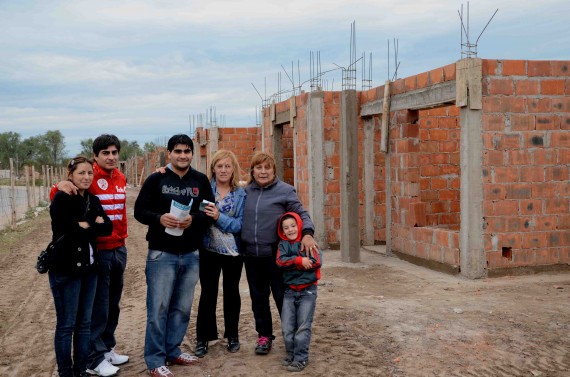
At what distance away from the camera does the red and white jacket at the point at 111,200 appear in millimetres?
4242

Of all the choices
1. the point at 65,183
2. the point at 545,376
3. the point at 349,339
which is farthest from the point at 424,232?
the point at 65,183

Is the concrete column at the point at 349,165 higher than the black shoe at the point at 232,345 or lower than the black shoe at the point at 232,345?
higher

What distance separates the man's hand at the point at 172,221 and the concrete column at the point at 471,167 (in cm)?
488

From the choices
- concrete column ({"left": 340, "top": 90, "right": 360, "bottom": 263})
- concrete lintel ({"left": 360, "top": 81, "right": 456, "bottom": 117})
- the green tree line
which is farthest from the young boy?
the green tree line

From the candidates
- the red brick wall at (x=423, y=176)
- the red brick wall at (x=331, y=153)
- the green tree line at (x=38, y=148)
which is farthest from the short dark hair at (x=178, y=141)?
the green tree line at (x=38, y=148)

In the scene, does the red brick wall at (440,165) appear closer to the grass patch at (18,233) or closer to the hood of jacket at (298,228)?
the hood of jacket at (298,228)

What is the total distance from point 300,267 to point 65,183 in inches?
70.8

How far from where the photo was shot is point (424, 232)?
905 cm

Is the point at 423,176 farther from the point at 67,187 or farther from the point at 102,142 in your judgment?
the point at 67,187

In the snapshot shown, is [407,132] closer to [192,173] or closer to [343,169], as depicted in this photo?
[343,169]

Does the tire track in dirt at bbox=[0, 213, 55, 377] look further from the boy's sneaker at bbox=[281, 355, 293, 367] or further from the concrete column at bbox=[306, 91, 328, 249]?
the concrete column at bbox=[306, 91, 328, 249]

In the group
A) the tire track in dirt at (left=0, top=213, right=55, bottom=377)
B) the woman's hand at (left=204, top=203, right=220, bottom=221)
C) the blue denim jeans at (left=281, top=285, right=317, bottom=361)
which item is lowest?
the tire track in dirt at (left=0, top=213, right=55, bottom=377)

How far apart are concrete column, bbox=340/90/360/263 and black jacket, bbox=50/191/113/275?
5.63 m

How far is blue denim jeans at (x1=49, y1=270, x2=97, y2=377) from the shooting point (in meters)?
3.92
